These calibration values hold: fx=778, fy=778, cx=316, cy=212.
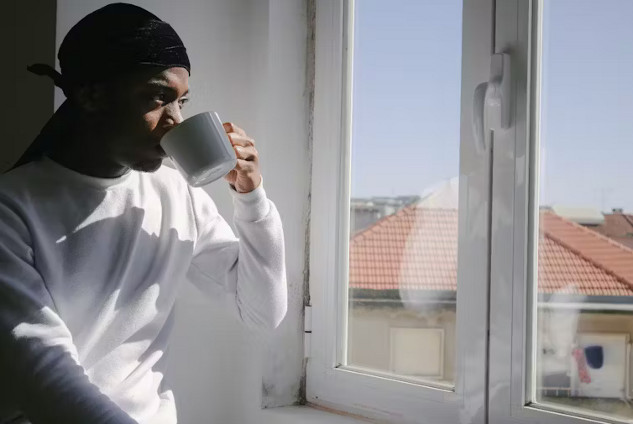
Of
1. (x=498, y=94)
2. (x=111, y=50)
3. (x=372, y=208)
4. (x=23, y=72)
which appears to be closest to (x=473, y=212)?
(x=498, y=94)

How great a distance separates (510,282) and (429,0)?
57 cm

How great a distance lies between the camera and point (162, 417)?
124 cm

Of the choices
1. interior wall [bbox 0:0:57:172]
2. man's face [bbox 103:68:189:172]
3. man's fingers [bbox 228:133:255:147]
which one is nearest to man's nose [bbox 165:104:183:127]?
man's face [bbox 103:68:189:172]

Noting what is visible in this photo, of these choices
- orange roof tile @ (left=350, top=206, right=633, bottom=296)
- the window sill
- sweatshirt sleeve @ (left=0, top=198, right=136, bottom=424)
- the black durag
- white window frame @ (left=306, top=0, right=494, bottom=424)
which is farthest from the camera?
the window sill

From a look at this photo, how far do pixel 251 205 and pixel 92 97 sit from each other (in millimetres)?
296

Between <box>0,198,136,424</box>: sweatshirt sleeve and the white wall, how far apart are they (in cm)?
57

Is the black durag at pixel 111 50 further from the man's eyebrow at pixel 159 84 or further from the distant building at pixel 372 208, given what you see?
the distant building at pixel 372 208

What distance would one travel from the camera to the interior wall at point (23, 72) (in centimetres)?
139

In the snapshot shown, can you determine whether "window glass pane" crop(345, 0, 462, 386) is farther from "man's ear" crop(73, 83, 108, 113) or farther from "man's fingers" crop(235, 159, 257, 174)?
"man's ear" crop(73, 83, 108, 113)

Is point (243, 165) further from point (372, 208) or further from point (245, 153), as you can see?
point (372, 208)

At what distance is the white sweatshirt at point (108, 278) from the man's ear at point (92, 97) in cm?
10

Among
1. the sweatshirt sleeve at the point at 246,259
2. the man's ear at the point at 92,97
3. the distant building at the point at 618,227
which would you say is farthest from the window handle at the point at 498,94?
the man's ear at the point at 92,97

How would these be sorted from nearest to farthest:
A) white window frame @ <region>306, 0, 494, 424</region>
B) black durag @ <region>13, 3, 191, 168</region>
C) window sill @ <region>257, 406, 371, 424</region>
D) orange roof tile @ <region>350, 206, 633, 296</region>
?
black durag @ <region>13, 3, 191, 168</region> → orange roof tile @ <region>350, 206, 633, 296</region> → white window frame @ <region>306, 0, 494, 424</region> → window sill @ <region>257, 406, 371, 424</region>

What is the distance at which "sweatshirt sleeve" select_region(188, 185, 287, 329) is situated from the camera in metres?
1.27
